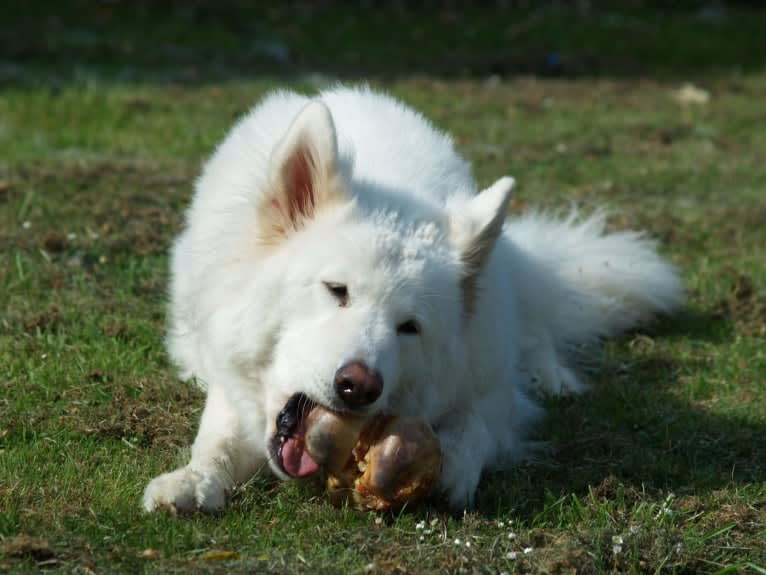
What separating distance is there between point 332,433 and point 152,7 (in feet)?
42.1

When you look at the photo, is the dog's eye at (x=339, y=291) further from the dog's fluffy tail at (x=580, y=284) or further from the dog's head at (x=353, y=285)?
the dog's fluffy tail at (x=580, y=284)

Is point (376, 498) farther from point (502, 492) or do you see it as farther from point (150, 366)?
point (150, 366)

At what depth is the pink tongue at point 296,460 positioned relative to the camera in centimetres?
361

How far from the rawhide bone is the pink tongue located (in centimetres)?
5

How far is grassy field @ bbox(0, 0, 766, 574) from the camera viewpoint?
11.2ft

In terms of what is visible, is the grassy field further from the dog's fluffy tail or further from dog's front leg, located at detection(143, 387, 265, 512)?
the dog's fluffy tail

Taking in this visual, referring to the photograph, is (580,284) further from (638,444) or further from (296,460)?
(296,460)

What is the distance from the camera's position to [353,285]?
3508 millimetres

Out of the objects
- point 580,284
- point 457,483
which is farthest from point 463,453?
point 580,284

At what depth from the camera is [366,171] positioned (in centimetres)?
424

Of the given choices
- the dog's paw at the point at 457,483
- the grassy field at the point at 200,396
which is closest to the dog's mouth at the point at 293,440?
the grassy field at the point at 200,396

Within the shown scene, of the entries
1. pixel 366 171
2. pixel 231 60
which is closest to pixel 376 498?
pixel 366 171

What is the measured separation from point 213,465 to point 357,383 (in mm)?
756

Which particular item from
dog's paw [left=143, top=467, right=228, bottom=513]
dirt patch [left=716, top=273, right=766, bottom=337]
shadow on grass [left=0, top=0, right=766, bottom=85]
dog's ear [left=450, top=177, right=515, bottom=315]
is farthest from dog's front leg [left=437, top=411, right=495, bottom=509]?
shadow on grass [left=0, top=0, right=766, bottom=85]
